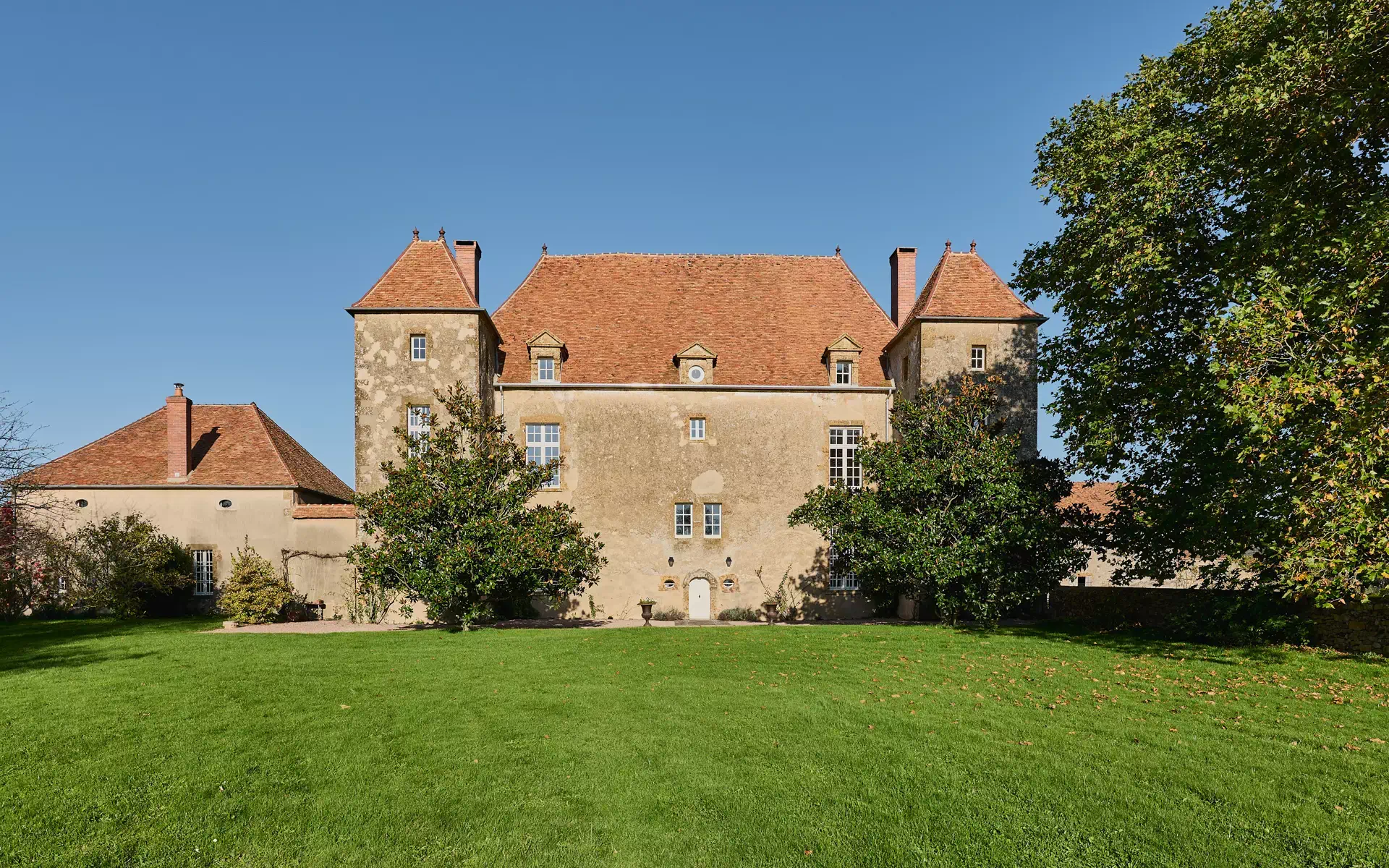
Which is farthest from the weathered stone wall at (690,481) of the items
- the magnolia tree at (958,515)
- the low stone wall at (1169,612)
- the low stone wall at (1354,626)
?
the low stone wall at (1354,626)

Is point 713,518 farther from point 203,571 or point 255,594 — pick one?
point 203,571

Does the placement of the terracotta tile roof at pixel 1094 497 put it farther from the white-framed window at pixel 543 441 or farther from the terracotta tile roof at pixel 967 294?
the white-framed window at pixel 543 441

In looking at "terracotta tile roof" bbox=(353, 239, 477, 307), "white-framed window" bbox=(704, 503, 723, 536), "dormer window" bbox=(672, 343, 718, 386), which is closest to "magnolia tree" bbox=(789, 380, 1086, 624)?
"white-framed window" bbox=(704, 503, 723, 536)

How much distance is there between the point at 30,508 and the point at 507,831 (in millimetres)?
29527

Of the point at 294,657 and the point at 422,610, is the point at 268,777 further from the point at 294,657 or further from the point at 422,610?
the point at 422,610

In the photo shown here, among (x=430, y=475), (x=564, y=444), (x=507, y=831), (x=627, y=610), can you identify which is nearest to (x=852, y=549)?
(x=627, y=610)

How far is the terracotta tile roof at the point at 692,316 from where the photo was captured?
2562cm

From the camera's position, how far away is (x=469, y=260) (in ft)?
85.9

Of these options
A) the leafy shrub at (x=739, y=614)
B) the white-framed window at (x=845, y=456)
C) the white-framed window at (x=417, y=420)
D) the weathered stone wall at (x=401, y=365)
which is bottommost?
the leafy shrub at (x=739, y=614)

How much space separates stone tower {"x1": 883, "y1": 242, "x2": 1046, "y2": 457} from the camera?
2386 centimetres

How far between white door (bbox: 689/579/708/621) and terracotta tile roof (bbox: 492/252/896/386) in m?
6.99

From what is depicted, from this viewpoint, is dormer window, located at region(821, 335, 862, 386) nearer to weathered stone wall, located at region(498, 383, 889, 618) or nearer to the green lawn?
weathered stone wall, located at region(498, 383, 889, 618)

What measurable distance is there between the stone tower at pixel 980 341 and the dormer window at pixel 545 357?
11930 millimetres

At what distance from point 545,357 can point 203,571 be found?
593 inches
